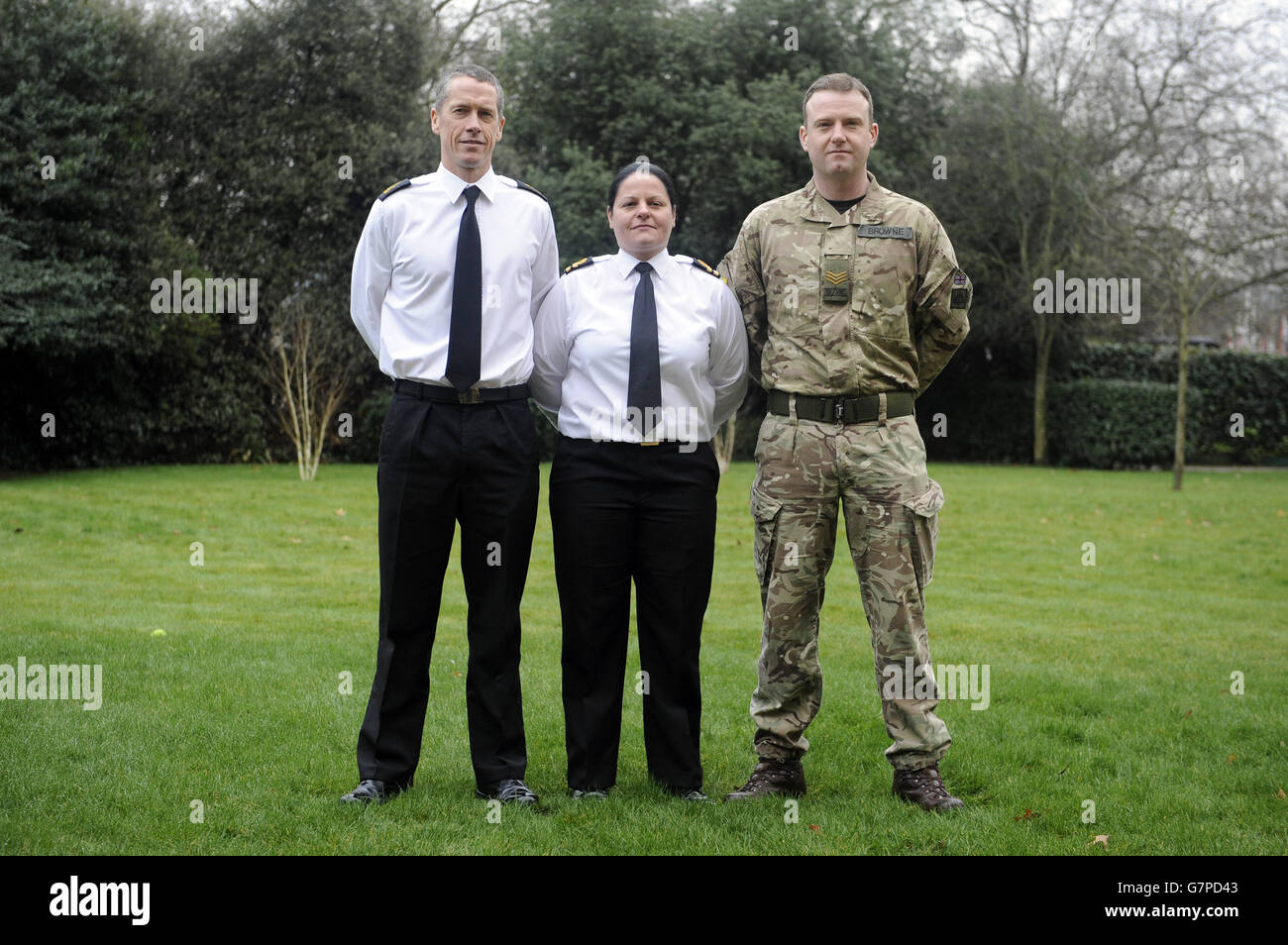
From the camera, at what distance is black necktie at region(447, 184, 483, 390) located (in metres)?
3.92

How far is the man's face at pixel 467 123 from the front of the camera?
401 cm

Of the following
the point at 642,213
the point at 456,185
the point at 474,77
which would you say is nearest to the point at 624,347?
the point at 642,213

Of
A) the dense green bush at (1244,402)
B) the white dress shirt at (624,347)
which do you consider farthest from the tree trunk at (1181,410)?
the white dress shirt at (624,347)

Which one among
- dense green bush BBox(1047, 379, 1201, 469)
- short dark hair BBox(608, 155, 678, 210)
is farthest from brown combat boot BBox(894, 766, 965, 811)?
dense green bush BBox(1047, 379, 1201, 469)

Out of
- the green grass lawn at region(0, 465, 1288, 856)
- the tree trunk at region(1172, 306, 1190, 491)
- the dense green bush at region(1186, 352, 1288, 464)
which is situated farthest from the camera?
the dense green bush at region(1186, 352, 1288, 464)

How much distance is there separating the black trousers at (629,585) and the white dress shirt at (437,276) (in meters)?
0.45

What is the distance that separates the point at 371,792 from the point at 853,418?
2.18 metres

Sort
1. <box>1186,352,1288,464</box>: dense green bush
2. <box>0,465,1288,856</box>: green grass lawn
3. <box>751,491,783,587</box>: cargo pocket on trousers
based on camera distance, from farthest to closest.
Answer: <box>1186,352,1288,464</box>: dense green bush → <box>751,491,783,587</box>: cargo pocket on trousers → <box>0,465,1288,856</box>: green grass lawn

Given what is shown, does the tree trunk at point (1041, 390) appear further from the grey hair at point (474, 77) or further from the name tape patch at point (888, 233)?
the grey hair at point (474, 77)

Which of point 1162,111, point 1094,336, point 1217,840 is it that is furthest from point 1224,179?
point 1217,840

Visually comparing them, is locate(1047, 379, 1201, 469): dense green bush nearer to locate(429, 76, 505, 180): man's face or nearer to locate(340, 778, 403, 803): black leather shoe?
locate(429, 76, 505, 180): man's face

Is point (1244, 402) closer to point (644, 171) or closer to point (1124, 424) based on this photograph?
point (1124, 424)
